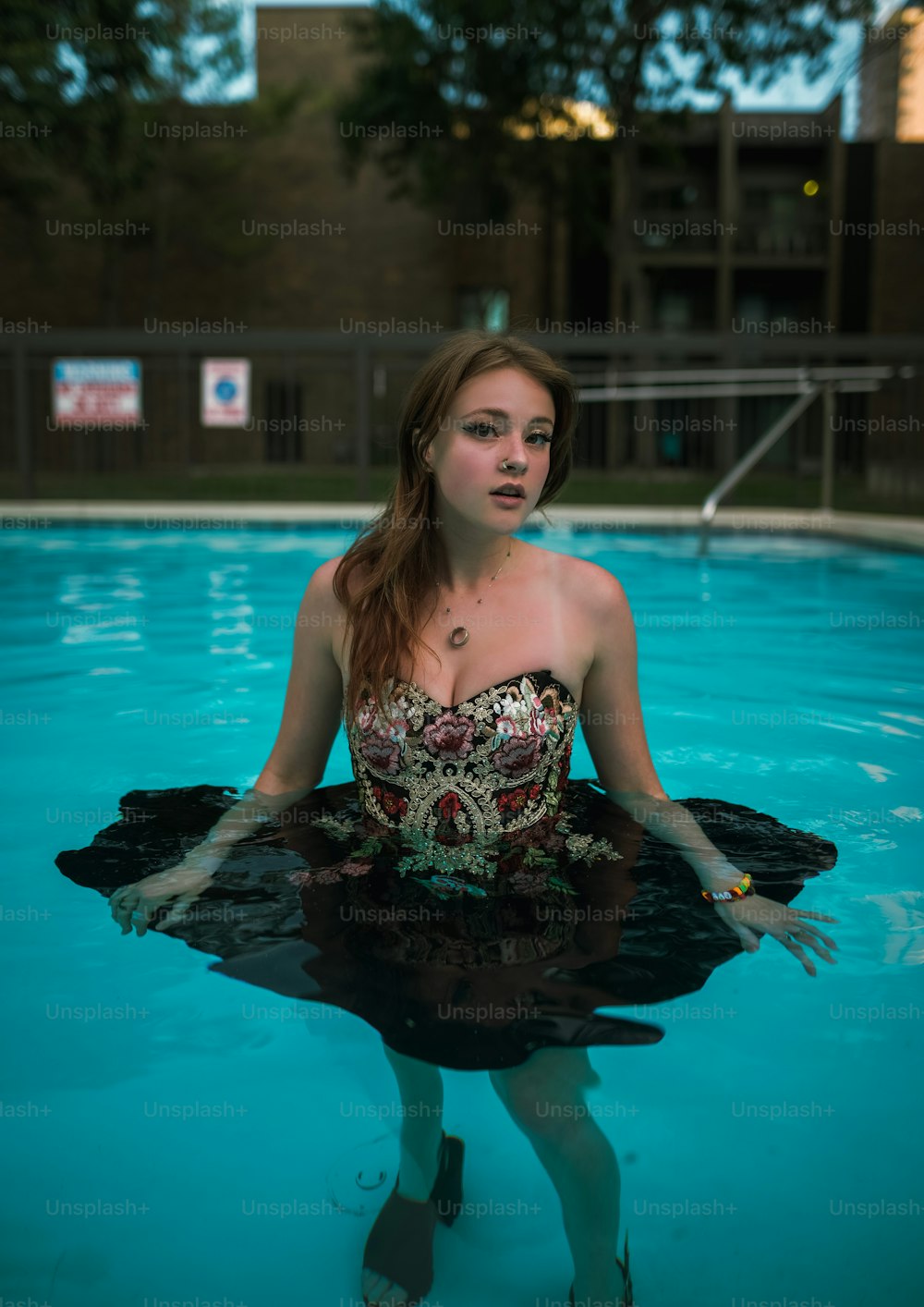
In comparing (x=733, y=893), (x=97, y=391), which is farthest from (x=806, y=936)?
(x=97, y=391)

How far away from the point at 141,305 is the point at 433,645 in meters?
24.9

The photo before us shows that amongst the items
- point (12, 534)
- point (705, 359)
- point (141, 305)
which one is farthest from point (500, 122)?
point (12, 534)

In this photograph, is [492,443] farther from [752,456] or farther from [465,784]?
[752,456]

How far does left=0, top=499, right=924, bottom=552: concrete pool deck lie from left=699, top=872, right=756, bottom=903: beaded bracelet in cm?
956

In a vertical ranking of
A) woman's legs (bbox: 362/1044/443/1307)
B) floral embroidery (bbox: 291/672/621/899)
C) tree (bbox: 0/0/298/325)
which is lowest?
woman's legs (bbox: 362/1044/443/1307)

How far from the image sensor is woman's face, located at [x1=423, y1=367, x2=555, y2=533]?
221cm

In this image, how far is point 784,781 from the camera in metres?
4.40

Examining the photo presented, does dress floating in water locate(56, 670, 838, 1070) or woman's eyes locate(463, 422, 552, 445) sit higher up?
woman's eyes locate(463, 422, 552, 445)

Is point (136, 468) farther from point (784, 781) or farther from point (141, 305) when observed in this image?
point (784, 781)

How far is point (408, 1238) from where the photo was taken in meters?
1.81

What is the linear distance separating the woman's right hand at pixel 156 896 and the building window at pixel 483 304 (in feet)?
79.5

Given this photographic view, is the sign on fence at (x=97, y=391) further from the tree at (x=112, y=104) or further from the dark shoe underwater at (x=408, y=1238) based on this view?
the dark shoe underwater at (x=408, y=1238)

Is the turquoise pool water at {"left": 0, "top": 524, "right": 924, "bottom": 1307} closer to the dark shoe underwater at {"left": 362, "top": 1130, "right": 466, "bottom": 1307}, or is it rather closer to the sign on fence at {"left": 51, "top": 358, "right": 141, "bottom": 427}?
the dark shoe underwater at {"left": 362, "top": 1130, "right": 466, "bottom": 1307}

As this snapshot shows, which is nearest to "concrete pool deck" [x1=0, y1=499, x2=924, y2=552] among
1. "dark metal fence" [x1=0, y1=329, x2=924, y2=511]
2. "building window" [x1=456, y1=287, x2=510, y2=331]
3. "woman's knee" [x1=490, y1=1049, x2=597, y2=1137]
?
"dark metal fence" [x1=0, y1=329, x2=924, y2=511]
